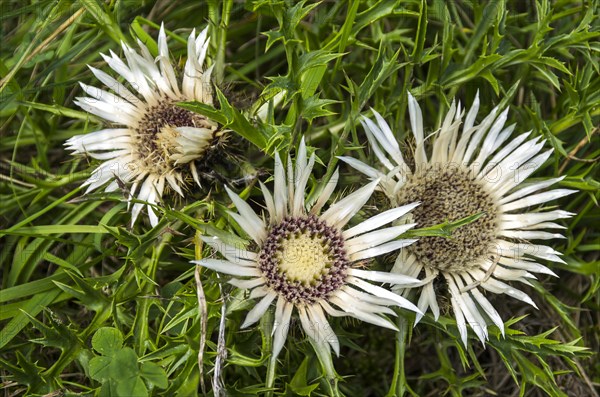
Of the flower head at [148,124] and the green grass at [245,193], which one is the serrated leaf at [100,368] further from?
the flower head at [148,124]

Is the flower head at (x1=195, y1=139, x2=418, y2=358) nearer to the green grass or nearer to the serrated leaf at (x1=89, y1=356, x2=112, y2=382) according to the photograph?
the green grass

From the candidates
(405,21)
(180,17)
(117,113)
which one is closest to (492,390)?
(405,21)

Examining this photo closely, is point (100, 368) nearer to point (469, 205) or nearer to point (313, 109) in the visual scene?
point (313, 109)

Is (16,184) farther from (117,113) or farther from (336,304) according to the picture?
(336,304)

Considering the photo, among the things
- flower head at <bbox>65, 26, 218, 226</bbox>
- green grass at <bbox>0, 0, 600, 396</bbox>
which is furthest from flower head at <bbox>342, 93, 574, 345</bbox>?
flower head at <bbox>65, 26, 218, 226</bbox>

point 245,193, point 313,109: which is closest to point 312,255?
point 245,193

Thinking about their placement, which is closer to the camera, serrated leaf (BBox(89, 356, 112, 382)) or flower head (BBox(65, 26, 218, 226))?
serrated leaf (BBox(89, 356, 112, 382))

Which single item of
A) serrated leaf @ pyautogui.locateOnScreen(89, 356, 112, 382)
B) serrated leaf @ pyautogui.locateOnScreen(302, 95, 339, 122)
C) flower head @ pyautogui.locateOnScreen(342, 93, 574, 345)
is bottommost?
flower head @ pyautogui.locateOnScreen(342, 93, 574, 345)
